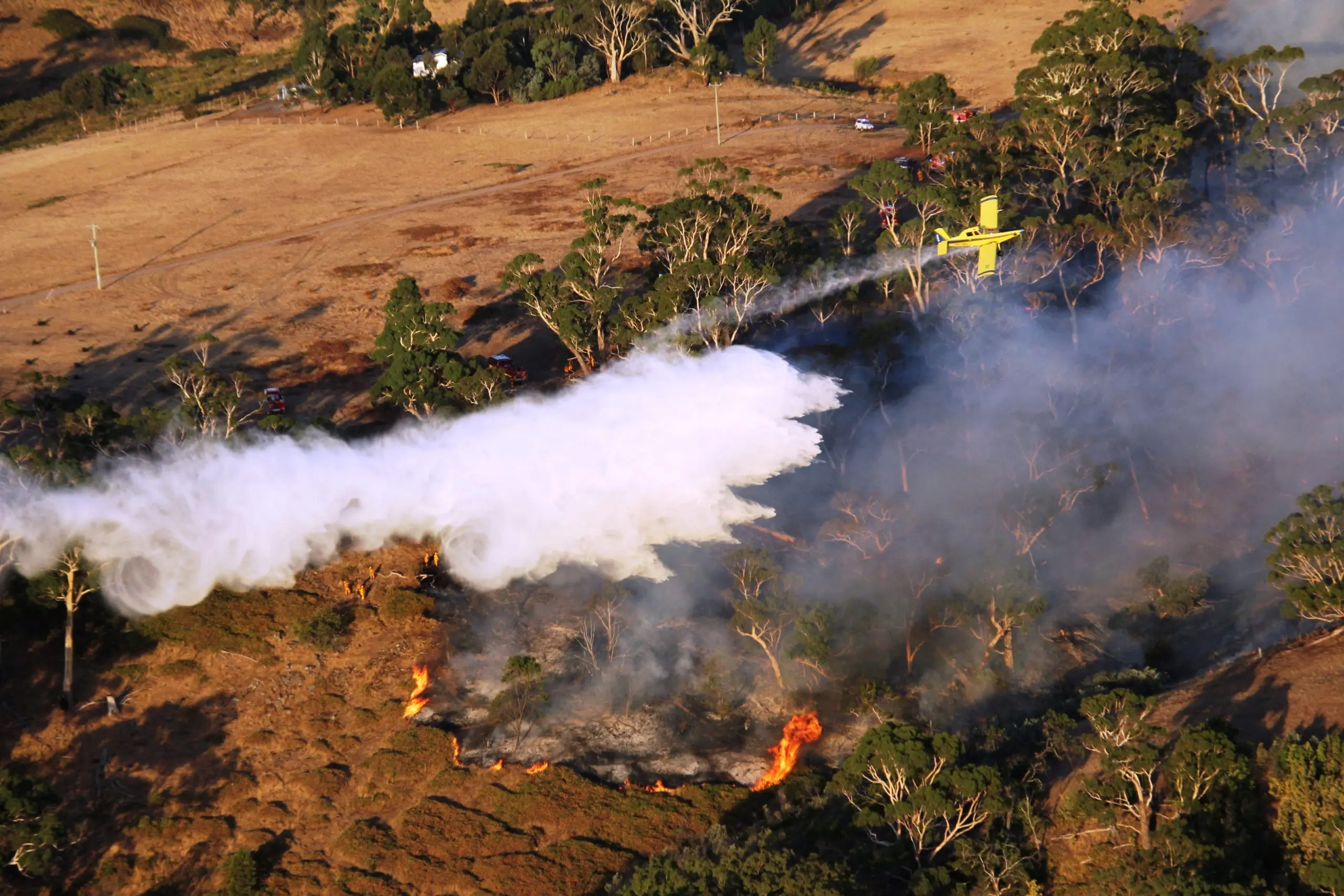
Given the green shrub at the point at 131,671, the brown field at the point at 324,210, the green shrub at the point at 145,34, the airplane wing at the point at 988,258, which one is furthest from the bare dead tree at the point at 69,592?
the green shrub at the point at 145,34

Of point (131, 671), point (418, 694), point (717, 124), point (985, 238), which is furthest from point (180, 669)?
point (717, 124)

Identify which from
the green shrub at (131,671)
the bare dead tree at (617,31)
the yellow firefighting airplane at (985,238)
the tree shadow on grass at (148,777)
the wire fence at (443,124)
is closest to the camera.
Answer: the tree shadow on grass at (148,777)

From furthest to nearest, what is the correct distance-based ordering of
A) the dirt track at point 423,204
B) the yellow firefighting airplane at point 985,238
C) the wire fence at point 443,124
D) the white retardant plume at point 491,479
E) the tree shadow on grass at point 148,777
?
1. the wire fence at point 443,124
2. the dirt track at point 423,204
3. the yellow firefighting airplane at point 985,238
4. the white retardant plume at point 491,479
5. the tree shadow on grass at point 148,777

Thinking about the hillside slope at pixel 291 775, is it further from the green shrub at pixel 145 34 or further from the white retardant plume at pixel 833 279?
the green shrub at pixel 145 34

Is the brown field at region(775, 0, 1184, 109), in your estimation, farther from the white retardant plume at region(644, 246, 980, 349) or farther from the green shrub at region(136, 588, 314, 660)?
the green shrub at region(136, 588, 314, 660)

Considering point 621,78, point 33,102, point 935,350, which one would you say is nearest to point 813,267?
point 935,350

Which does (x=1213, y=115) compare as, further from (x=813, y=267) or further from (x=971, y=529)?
(x=971, y=529)

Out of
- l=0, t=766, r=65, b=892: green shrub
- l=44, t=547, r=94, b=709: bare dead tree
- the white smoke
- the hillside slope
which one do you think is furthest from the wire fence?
l=0, t=766, r=65, b=892: green shrub
